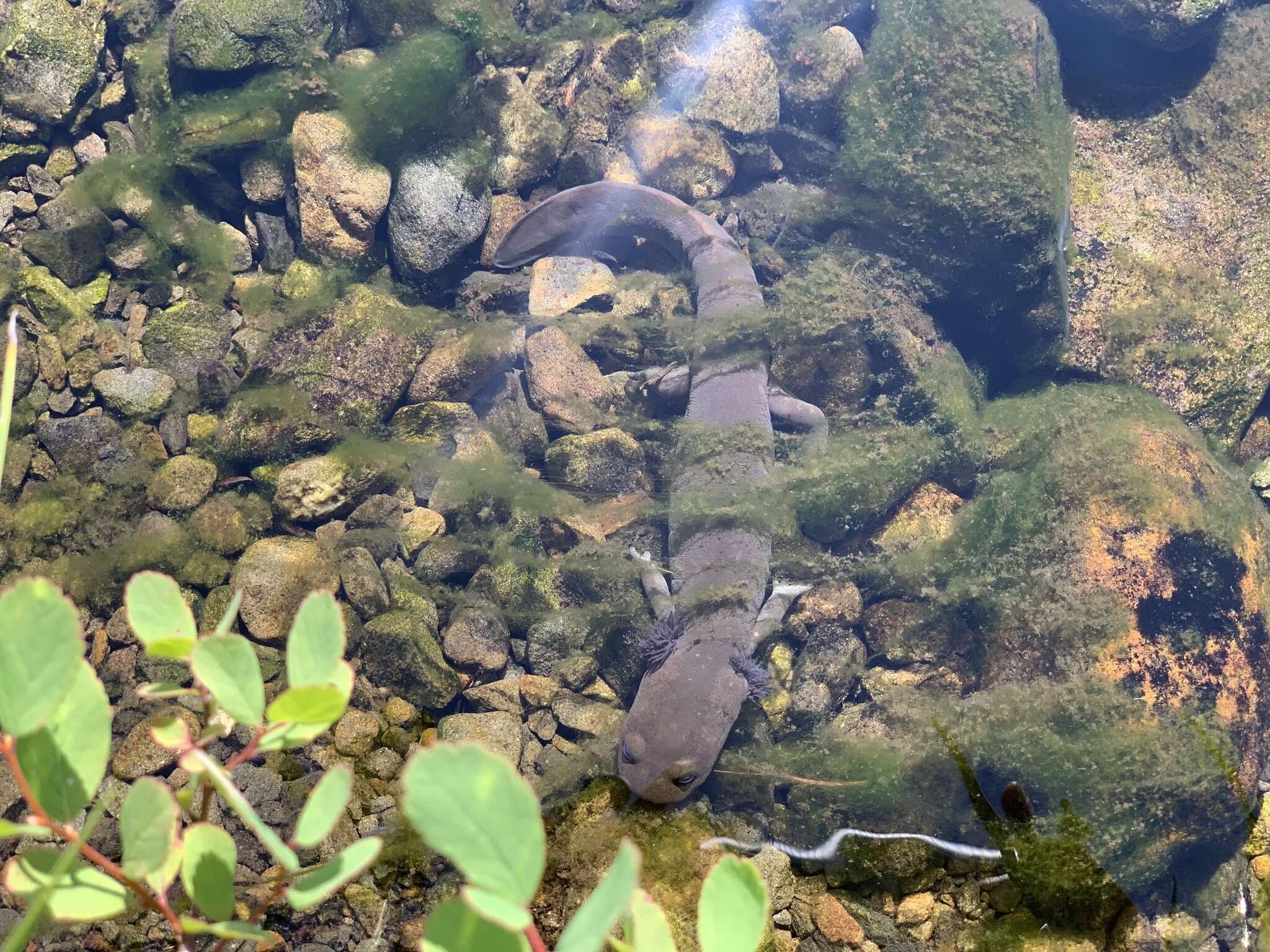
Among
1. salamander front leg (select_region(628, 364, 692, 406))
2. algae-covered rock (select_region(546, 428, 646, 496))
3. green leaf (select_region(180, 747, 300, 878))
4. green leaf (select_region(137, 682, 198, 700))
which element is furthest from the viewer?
salamander front leg (select_region(628, 364, 692, 406))

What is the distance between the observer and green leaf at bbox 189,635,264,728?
105 cm

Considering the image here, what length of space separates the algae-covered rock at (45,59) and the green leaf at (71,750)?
7.89 metres

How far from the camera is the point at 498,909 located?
2.34ft

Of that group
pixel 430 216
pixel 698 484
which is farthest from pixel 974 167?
pixel 430 216

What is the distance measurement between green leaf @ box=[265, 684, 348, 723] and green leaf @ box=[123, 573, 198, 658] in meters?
0.18

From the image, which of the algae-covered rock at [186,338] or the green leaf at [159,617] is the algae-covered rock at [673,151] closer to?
the algae-covered rock at [186,338]

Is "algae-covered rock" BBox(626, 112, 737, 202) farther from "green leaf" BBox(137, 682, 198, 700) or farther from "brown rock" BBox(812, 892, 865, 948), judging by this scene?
"green leaf" BBox(137, 682, 198, 700)

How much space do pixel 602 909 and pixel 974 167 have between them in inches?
313

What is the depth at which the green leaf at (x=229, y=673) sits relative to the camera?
1.05 meters

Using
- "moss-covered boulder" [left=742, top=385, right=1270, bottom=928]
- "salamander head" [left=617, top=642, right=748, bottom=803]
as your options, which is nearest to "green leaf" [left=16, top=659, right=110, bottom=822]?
"salamander head" [left=617, top=642, right=748, bottom=803]

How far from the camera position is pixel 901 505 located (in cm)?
674

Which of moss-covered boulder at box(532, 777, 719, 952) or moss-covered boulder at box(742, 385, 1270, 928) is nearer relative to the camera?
moss-covered boulder at box(532, 777, 719, 952)

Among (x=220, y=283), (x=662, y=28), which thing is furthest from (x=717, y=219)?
(x=220, y=283)

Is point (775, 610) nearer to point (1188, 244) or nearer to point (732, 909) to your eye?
point (732, 909)
